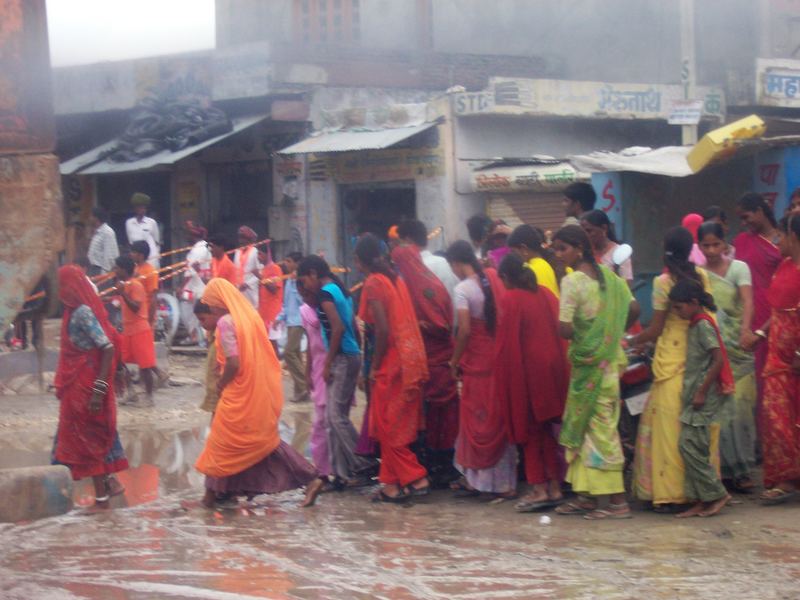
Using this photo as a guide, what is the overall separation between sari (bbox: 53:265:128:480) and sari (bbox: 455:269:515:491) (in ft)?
7.22

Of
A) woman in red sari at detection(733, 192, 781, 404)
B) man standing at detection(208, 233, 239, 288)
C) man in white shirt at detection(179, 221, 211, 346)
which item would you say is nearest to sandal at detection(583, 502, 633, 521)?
woman in red sari at detection(733, 192, 781, 404)

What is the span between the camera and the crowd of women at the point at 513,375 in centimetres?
675

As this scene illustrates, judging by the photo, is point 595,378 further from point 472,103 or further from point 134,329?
point 472,103

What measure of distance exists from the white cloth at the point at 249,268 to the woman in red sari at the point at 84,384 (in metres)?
5.80

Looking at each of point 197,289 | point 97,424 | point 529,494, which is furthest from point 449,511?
point 197,289

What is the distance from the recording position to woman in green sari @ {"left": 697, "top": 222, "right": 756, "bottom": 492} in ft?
23.9

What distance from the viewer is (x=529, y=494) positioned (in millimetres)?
7305

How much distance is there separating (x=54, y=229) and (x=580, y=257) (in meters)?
2.91

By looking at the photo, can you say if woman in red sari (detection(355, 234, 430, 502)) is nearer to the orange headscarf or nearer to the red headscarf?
the orange headscarf

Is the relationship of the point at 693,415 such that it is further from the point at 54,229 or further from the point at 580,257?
the point at 54,229

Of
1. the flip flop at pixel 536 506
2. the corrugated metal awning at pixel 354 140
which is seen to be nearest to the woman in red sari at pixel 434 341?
the flip flop at pixel 536 506

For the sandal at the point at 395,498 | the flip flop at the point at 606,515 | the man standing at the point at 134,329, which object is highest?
the man standing at the point at 134,329

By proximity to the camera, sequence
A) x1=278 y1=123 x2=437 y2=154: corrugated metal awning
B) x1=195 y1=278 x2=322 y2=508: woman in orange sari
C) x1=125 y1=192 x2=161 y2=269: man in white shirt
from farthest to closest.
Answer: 1. x1=125 y1=192 x2=161 y2=269: man in white shirt
2. x1=278 y1=123 x2=437 y2=154: corrugated metal awning
3. x1=195 y1=278 x2=322 y2=508: woman in orange sari

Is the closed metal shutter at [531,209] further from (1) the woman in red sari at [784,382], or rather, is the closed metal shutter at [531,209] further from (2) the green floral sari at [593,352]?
(2) the green floral sari at [593,352]
